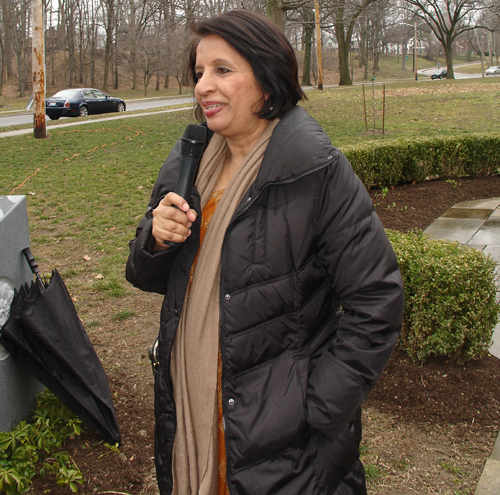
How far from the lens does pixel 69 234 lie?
7156 millimetres

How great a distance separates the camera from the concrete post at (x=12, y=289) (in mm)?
2570

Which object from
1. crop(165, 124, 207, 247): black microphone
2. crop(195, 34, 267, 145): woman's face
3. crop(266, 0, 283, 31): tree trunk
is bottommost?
crop(165, 124, 207, 247): black microphone

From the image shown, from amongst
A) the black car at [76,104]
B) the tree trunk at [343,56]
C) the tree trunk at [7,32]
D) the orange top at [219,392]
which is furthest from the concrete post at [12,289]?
the tree trunk at [7,32]

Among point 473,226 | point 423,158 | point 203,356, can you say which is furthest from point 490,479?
point 423,158

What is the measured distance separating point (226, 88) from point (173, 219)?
439mm

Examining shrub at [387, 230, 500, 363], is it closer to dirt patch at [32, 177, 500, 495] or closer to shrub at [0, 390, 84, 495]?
dirt patch at [32, 177, 500, 495]

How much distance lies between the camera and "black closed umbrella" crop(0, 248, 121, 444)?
8.07ft

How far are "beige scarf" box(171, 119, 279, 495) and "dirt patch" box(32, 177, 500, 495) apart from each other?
3.54ft

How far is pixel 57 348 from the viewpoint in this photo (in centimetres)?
249

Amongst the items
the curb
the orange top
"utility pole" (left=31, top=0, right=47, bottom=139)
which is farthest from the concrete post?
"utility pole" (left=31, top=0, right=47, bottom=139)

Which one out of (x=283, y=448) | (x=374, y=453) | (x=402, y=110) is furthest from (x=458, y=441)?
(x=402, y=110)

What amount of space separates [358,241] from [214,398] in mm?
670

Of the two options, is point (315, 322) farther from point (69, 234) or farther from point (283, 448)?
point (69, 234)

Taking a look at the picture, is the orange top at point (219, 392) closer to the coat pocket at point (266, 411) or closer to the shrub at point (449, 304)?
the coat pocket at point (266, 411)
